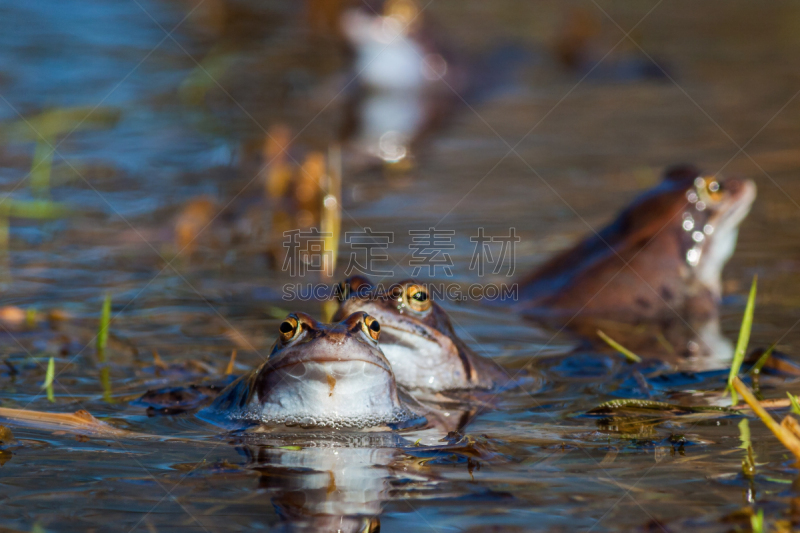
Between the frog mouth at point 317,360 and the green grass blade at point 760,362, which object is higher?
the green grass blade at point 760,362

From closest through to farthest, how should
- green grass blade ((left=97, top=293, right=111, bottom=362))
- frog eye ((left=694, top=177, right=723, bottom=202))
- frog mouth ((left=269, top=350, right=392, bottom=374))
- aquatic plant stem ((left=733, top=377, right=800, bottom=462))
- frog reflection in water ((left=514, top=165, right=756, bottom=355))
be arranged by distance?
aquatic plant stem ((left=733, top=377, right=800, bottom=462))
frog mouth ((left=269, top=350, right=392, bottom=374))
green grass blade ((left=97, top=293, right=111, bottom=362))
frog reflection in water ((left=514, top=165, right=756, bottom=355))
frog eye ((left=694, top=177, right=723, bottom=202))

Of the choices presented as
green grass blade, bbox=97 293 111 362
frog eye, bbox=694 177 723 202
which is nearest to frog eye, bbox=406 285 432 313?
green grass blade, bbox=97 293 111 362

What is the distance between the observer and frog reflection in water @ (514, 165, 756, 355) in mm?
5754

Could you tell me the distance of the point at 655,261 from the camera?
19.5 feet

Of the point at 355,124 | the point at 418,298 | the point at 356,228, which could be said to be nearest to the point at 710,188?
the point at 356,228

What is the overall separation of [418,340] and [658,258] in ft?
7.82

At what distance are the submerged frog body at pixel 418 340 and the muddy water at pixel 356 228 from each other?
1.08 ft

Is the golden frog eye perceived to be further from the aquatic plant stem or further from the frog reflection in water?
the frog reflection in water

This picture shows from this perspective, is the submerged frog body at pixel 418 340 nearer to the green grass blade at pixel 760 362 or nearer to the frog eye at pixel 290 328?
the frog eye at pixel 290 328

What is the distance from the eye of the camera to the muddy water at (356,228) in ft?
→ 9.55

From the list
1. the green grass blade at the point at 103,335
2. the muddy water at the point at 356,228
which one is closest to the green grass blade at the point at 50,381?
the muddy water at the point at 356,228

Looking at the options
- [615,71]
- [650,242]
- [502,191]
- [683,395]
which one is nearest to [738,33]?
[615,71]

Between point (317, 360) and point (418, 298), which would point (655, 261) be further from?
point (317, 360)

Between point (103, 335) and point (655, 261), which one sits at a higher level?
point (655, 261)
